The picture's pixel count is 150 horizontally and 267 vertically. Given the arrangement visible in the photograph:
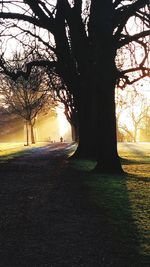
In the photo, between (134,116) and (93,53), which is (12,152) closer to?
(93,53)

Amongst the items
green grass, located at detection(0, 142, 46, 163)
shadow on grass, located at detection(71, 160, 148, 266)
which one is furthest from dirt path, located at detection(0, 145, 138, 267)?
green grass, located at detection(0, 142, 46, 163)

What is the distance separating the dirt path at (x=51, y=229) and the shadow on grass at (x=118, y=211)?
13cm

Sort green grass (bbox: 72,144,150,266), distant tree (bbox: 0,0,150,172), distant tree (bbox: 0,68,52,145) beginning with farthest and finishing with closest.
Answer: distant tree (bbox: 0,68,52,145) → distant tree (bbox: 0,0,150,172) → green grass (bbox: 72,144,150,266)

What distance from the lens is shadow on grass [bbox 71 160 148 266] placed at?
255 inches

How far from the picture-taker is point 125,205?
9.87 metres

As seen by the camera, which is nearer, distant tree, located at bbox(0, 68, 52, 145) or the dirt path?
the dirt path

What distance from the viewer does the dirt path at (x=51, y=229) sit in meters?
6.15

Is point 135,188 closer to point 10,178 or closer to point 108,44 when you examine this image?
point 10,178

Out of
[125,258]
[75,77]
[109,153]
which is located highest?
[75,77]

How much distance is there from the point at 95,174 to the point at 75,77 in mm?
8711

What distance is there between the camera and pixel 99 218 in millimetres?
8617

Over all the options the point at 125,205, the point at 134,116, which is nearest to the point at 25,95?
the point at 125,205

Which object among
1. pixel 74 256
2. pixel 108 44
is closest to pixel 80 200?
pixel 74 256

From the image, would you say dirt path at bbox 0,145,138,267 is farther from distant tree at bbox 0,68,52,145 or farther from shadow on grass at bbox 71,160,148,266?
distant tree at bbox 0,68,52,145
